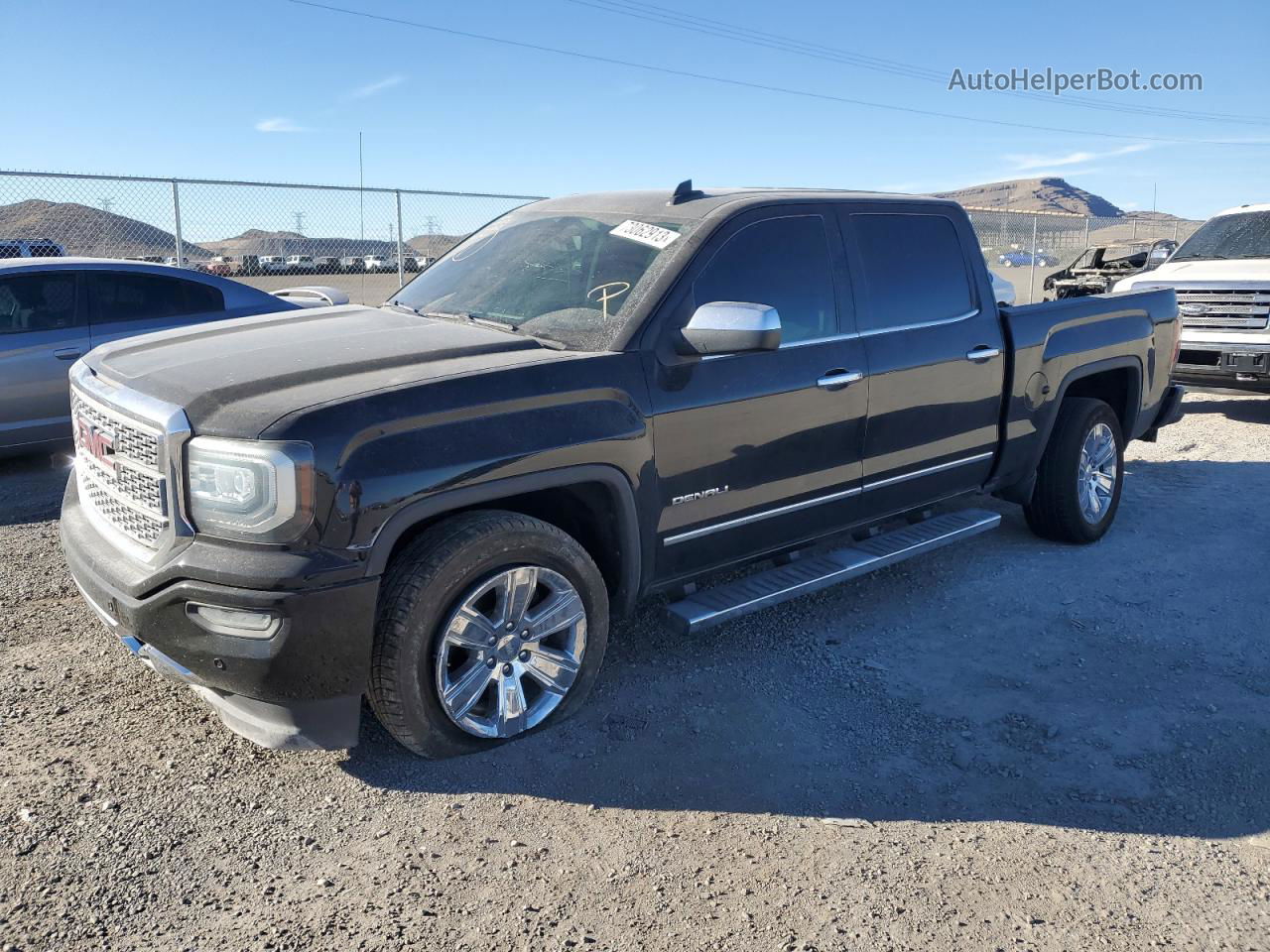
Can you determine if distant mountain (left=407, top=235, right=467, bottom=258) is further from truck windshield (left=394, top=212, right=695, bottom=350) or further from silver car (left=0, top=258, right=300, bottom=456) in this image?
truck windshield (left=394, top=212, right=695, bottom=350)

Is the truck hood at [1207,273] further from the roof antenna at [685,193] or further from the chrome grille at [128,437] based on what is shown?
the chrome grille at [128,437]

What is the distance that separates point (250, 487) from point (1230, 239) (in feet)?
37.6

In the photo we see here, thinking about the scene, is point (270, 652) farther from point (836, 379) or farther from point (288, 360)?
point (836, 379)

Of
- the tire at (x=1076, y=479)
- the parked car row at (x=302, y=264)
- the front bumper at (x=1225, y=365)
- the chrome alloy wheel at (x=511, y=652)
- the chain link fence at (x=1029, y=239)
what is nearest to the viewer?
the chrome alloy wheel at (x=511, y=652)

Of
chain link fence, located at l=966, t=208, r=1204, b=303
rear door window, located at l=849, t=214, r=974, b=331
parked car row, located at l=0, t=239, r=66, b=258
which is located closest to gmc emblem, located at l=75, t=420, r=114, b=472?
rear door window, located at l=849, t=214, r=974, b=331

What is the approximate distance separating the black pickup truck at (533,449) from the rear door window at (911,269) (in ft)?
0.05

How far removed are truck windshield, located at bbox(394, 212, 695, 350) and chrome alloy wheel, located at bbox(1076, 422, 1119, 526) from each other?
309cm

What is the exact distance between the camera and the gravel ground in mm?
2734

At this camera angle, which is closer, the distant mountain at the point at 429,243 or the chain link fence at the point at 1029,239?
the distant mountain at the point at 429,243

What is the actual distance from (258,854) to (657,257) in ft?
8.17

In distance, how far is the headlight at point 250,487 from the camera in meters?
2.89

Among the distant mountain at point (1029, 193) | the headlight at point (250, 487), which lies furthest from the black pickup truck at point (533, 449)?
the distant mountain at point (1029, 193)

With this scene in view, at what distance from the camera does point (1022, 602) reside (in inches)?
199

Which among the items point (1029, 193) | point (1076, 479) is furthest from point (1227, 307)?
point (1029, 193)
